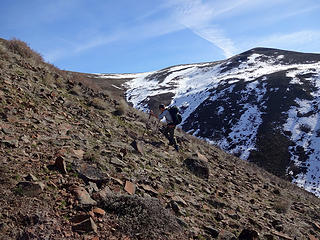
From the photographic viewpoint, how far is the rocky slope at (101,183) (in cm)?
437

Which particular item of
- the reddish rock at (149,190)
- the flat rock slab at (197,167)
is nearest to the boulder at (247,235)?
the reddish rock at (149,190)

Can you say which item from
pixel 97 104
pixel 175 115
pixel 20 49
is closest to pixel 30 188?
pixel 97 104

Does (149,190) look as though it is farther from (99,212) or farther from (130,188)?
(99,212)

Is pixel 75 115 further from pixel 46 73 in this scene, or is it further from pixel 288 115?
pixel 288 115

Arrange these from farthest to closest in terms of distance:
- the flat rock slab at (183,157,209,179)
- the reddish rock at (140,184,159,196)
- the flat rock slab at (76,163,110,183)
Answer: the flat rock slab at (183,157,209,179) → the reddish rock at (140,184,159,196) → the flat rock slab at (76,163,110,183)

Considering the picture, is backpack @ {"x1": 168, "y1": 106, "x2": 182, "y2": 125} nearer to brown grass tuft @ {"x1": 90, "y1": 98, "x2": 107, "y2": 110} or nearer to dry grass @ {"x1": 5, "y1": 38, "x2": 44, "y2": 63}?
brown grass tuft @ {"x1": 90, "y1": 98, "x2": 107, "y2": 110}

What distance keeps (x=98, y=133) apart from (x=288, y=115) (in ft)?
123

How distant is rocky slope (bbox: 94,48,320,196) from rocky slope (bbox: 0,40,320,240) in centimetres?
1968

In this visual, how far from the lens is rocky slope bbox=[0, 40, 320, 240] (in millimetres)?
4367

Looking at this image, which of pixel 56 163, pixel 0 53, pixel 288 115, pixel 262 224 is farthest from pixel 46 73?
pixel 288 115

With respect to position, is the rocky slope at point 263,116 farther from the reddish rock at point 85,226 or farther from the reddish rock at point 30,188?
the reddish rock at point 30,188

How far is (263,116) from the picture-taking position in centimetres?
4025

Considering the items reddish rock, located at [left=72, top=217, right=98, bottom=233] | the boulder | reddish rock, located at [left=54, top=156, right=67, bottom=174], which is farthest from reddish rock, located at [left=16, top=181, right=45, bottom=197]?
the boulder

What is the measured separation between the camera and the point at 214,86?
59812 mm
